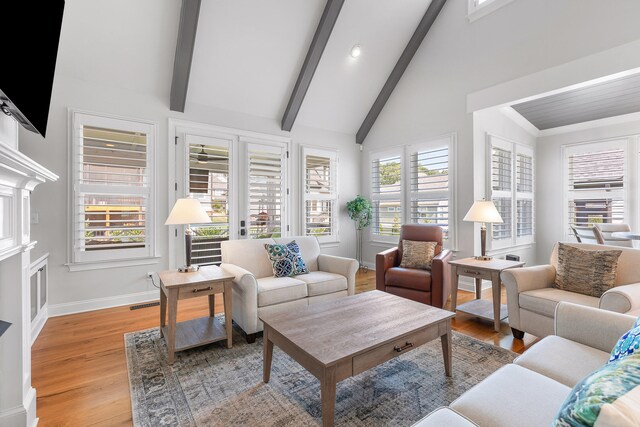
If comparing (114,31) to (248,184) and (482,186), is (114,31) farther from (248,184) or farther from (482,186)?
(482,186)

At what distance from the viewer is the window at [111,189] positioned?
352 centimetres

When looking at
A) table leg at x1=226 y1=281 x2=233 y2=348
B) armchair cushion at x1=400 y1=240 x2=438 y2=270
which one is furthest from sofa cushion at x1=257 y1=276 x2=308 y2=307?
armchair cushion at x1=400 y1=240 x2=438 y2=270

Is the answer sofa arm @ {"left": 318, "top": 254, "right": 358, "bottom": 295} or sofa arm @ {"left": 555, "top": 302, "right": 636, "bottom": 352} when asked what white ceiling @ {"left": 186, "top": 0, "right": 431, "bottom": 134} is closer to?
sofa arm @ {"left": 318, "top": 254, "right": 358, "bottom": 295}

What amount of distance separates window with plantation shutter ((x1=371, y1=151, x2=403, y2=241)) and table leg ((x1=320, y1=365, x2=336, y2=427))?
4.16 meters

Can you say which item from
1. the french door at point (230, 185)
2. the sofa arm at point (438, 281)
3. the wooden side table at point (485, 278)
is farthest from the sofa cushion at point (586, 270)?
the french door at point (230, 185)

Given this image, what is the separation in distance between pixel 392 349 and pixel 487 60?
13.7 feet

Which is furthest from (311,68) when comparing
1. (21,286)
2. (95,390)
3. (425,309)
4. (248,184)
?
(95,390)

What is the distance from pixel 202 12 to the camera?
138 inches

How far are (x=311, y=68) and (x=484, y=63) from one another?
2388mm

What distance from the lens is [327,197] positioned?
Result: 18.6 feet

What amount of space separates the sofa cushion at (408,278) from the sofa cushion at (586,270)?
1.16 m

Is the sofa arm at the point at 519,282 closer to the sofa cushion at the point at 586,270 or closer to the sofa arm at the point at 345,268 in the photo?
the sofa cushion at the point at 586,270

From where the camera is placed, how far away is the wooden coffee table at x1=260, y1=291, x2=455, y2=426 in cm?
154

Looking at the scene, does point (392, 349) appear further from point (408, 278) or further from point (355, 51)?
point (355, 51)
